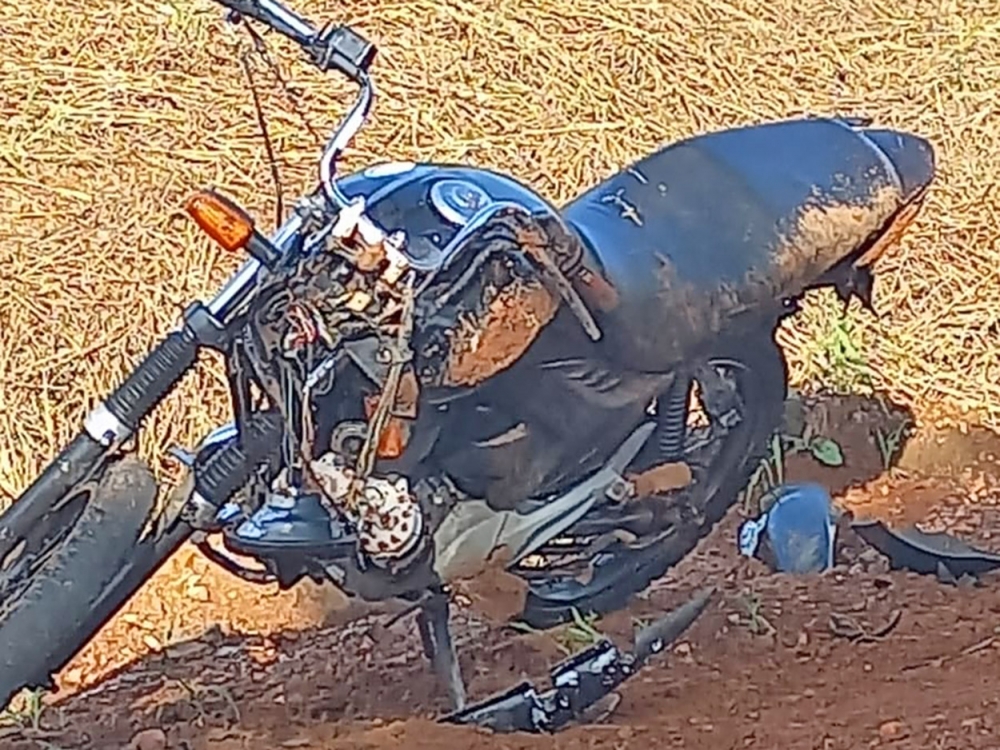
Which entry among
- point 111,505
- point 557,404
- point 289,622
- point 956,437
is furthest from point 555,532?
point 956,437

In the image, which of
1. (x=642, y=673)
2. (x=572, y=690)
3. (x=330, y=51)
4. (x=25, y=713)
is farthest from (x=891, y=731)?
(x=25, y=713)

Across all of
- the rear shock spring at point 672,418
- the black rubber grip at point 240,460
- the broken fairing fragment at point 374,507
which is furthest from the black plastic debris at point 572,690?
the black rubber grip at point 240,460

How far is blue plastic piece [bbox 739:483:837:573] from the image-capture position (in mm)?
4844

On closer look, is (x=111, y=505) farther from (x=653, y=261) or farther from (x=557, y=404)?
(x=653, y=261)

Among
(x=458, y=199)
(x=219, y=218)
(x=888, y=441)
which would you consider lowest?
(x=888, y=441)

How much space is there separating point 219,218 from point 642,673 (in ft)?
4.75

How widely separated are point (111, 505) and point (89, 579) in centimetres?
13

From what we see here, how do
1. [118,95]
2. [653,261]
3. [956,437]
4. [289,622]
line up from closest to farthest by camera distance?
[653,261] → [289,622] → [956,437] → [118,95]

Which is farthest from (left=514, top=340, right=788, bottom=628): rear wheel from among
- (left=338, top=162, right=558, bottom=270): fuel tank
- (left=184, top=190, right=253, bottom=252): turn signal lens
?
(left=184, top=190, right=253, bottom=252): turn signal lens

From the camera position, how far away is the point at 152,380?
3381 millimetres

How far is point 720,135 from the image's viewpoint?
4520 millimetres

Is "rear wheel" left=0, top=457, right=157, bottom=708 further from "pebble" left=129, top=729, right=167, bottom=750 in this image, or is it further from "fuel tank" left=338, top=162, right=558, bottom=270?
"pebble" left=129, top=729, right=167, bottom=750

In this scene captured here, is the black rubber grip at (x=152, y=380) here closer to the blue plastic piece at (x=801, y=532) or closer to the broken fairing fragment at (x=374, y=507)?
the broken fairing fragment at (x=374, y=507)

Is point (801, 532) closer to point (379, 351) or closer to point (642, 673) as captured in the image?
point (642, 673)
